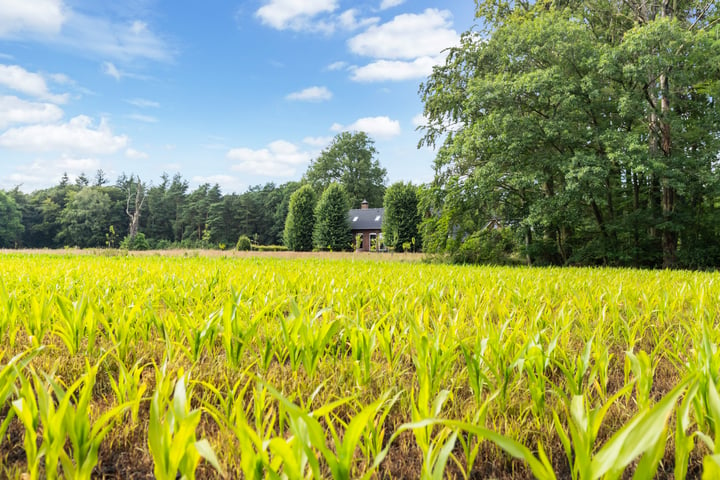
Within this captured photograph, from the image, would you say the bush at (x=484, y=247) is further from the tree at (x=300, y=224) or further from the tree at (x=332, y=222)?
the tree at (x=300, y=224)

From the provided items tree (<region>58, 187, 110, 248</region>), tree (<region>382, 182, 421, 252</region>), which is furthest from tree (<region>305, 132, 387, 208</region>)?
tree (<region>58, 187, 110, 248</region>)

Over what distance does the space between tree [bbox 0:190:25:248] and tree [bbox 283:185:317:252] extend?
40782 millimetres

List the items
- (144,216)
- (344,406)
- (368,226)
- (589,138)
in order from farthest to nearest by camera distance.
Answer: (144,216) → (368,226) → (589,138) → (344,406)

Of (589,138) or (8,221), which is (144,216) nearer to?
(8,221)

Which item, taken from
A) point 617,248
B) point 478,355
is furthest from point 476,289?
point 617,248

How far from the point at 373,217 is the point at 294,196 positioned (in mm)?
9933

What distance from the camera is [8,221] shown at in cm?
5209

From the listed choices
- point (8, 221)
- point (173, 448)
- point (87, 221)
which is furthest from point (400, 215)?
point (8, 221)

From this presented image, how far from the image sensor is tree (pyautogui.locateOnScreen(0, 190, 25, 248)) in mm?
51844

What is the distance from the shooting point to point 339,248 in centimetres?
3838

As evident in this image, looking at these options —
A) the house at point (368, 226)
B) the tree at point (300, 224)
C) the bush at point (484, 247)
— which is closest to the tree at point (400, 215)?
the house at point (368, 226)

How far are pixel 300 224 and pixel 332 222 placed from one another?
350cm

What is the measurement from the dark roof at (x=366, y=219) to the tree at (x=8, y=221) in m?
45.8

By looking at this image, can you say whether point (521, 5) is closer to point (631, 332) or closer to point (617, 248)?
point (617, 248)
